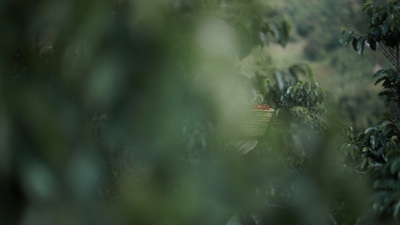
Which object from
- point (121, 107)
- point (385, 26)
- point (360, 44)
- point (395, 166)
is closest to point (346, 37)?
point (360, 44)

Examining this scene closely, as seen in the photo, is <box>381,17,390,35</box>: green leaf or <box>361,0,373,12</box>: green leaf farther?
<box>361,0,373,12</box>: green leaf

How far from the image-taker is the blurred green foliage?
53 cm

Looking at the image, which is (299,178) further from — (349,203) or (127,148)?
(127,148)

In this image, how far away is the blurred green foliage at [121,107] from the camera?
0.53 m

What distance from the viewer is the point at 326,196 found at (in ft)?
1.94

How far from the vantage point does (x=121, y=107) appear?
53 cm

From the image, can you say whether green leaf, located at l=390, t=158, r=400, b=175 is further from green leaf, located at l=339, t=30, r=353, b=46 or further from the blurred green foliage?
green leaf, located at l=339, t=30, r=353, b=46

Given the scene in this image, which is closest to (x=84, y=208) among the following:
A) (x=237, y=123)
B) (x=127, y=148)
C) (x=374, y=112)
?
(x=127, y=148)

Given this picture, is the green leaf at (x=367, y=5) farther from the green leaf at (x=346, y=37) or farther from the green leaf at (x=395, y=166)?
the green leaf at (x=395, y=166)

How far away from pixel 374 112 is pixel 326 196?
11435mm

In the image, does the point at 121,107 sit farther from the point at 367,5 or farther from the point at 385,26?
the point at 367,5

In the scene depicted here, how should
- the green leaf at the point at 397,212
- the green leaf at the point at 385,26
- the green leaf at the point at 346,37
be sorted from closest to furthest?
the green leaf at the point at 397,212 → the green leaf at the point at 385,26 → the green leaf at the point at 346,37

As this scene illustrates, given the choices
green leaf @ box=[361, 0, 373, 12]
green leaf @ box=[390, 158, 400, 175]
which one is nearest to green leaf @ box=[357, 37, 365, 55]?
green leaf @ box=[361, 0, 373, 12]

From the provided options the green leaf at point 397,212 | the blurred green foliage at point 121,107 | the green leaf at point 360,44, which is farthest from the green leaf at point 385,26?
the blurred green foliage at point 121,107
